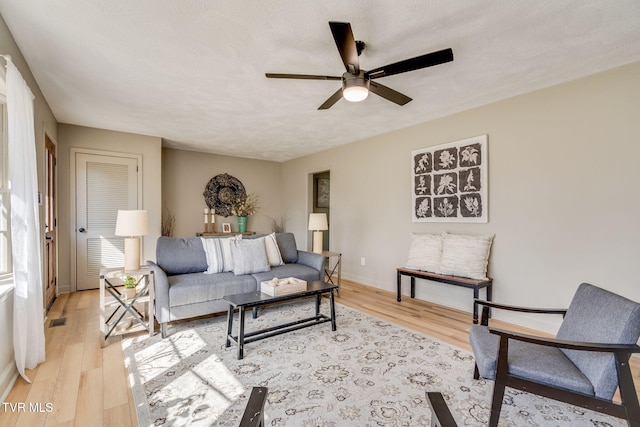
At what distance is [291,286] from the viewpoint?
9.60 ft

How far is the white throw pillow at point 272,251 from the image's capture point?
404 cm

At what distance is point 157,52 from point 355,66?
1.58 metres

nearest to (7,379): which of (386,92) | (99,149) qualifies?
(386,92)

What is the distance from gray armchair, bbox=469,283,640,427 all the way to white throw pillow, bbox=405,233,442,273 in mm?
1882

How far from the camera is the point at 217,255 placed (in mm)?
3627

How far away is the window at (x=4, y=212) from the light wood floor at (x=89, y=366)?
0.79 metres

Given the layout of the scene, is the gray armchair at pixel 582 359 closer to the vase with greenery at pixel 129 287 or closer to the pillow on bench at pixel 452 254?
the pillow on bench at pixel 452 254

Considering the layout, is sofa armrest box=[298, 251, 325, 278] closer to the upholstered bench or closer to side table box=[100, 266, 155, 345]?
the upholstered bench

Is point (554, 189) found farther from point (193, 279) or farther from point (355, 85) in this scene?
point (193, 279)

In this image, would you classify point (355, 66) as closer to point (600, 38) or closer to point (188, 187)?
point (600, 38)

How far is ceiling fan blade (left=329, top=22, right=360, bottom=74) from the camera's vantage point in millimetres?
1687

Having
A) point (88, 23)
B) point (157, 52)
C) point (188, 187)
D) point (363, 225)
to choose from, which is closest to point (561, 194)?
point (363, 225)

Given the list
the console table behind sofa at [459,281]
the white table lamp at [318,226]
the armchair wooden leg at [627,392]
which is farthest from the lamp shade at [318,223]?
the armchair wooden leg at [627,392]

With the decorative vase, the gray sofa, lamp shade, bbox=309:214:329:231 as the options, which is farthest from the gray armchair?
the decorative vase
